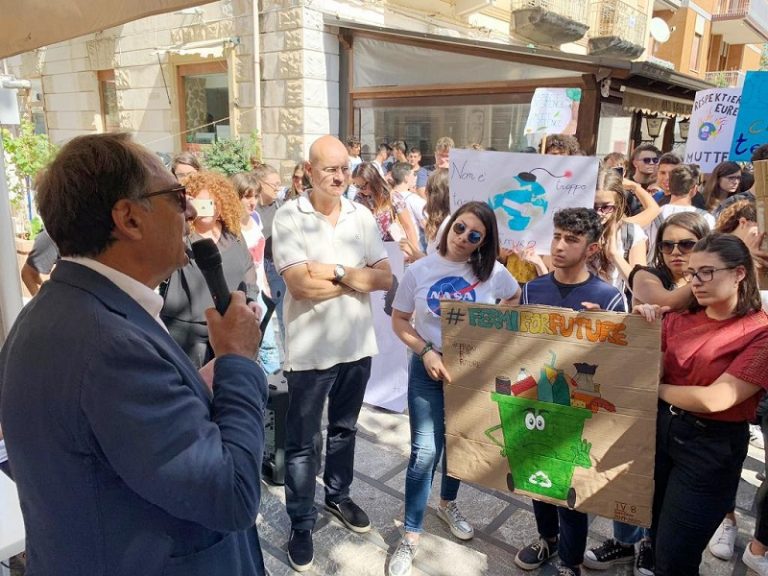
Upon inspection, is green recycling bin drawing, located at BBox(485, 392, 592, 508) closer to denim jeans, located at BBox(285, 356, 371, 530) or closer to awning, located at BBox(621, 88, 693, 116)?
denim jeans, located at BBox(285, 356, 371, 530)

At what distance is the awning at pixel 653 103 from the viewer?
9406 mm

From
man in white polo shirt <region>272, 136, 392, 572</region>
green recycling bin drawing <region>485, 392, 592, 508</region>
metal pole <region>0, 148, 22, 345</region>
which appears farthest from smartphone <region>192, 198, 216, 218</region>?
green recycling bin drawing <region>485, 392, 592, 508</region>

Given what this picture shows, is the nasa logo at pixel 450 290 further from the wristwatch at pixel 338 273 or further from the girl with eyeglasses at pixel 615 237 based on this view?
the girl with eyeglasses at pixel 615 237

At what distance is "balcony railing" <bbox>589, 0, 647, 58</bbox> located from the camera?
17.9 meters

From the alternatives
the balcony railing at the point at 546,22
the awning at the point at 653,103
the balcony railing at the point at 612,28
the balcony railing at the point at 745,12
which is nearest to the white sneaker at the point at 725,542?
the awning at the point at 653,103

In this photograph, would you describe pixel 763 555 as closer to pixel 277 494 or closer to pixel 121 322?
pixel 277 494

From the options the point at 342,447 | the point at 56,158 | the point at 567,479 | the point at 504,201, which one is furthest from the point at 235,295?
the point at 504,201

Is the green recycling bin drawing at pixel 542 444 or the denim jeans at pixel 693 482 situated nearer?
the denim jeans at pixel 693 482

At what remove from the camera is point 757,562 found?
2637 mm

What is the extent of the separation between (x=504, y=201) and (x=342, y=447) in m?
1.88

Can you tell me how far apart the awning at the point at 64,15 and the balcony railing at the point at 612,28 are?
62.3ft

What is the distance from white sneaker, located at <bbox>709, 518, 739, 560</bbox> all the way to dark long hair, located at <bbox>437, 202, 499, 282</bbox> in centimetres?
175

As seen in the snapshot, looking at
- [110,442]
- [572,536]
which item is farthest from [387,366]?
[110,442]

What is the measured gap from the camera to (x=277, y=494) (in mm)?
3289
